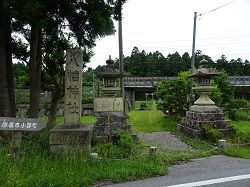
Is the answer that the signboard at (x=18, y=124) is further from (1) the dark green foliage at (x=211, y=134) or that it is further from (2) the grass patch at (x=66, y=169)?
(1) the dark green foliage at (x=211, y=134)

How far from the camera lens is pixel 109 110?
36.6ft

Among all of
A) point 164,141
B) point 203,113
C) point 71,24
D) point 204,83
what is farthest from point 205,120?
point 71,24

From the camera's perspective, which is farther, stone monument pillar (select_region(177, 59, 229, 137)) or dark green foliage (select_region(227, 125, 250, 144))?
stone monument pillar (select_region(177, 59, 229, 137))

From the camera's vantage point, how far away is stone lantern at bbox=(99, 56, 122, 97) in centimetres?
1180

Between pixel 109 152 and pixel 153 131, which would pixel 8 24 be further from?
pixel 153 131

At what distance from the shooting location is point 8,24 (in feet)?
27.8

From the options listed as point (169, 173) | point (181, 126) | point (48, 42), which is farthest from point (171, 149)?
point (48, 42)

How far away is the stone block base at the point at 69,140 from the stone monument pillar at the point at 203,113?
627cm

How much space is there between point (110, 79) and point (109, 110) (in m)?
1.34

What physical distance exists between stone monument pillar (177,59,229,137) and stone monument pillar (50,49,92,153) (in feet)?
19.9

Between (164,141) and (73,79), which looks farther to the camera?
(164,141)

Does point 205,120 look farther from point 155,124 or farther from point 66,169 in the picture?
point 66,169

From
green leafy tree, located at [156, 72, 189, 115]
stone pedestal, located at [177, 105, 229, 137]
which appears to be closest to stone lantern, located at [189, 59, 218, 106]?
stone pedestal, located at [177, 105, 229, 137]

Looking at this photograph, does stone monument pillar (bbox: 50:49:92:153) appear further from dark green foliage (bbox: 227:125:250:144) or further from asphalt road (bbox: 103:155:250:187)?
dark green foliage (bbox: 227:125:250:144)
